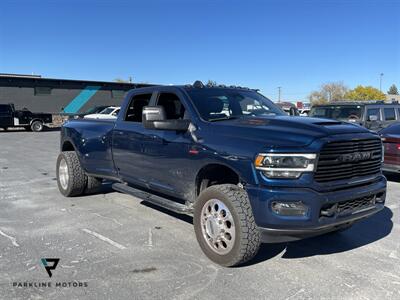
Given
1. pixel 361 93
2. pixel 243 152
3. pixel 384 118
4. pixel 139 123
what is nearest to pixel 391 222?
pixel 243 152

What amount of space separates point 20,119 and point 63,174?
2247 cm

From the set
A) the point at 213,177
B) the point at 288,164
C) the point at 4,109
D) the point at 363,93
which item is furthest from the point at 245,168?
the point at 363,93

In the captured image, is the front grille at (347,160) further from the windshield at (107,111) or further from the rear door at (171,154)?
the windshield at (107,111)

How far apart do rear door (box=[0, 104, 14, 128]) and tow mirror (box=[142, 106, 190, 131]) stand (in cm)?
2487

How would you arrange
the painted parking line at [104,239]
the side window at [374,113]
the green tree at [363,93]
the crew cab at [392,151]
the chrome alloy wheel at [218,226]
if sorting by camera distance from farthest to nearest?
the green tree at [363,93] < the side window at [374,113] < the crew cab at [392,151] < the painted parking line at [104,239] < the chrome alloy wheel at [218,226]

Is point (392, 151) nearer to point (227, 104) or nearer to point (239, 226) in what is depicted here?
point (227, 104)

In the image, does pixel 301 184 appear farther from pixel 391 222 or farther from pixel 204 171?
pixel 391 222

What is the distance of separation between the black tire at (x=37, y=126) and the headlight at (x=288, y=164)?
2720cm

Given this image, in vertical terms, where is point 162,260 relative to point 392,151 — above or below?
below

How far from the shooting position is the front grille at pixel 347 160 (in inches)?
155

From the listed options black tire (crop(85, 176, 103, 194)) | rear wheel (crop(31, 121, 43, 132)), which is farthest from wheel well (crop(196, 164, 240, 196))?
rear wheel (crop(31, 121, 43, 132))

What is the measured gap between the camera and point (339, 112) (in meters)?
13.4

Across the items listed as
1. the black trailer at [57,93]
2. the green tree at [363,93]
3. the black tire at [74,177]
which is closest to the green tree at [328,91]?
the green tree at [363,93]

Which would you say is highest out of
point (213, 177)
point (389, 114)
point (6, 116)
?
point (6, 116)
